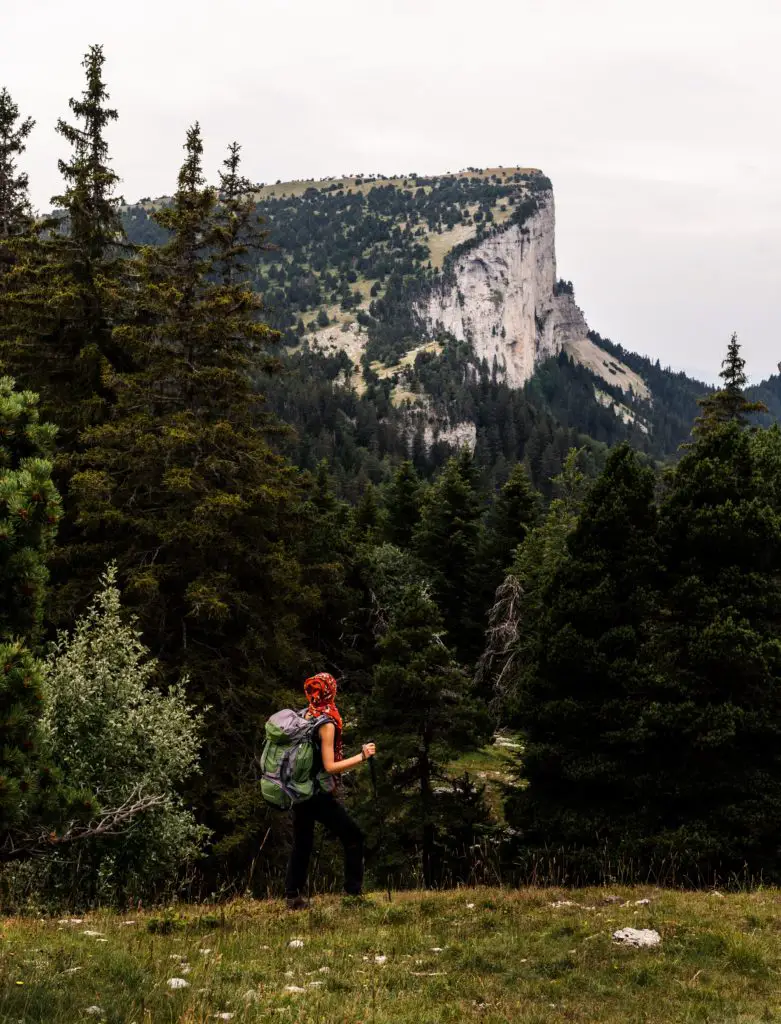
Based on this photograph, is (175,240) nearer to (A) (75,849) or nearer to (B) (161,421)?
(B) (161,421)

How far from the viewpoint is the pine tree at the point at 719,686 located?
52.6 ft

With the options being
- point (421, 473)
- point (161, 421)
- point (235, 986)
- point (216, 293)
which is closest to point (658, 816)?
point (235, 986)

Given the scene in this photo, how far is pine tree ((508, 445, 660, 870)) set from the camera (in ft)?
57.2

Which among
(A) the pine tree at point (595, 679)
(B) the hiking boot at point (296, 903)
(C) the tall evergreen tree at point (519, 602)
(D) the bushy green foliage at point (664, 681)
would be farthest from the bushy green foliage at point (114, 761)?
(C) the tall evergreen tree at point (519, 602)

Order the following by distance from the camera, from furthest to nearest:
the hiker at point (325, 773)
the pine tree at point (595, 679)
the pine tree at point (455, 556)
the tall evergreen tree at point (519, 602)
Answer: the pine tree at point (455, 556) < the tall evergreen tree at point (519, 602) < the pine tree at point (595, 679) < the hiker at point (325, 773)

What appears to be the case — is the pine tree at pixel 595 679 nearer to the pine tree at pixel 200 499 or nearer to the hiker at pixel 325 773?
the pine tree at pixel 200 499

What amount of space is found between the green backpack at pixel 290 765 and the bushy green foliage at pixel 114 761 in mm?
4275

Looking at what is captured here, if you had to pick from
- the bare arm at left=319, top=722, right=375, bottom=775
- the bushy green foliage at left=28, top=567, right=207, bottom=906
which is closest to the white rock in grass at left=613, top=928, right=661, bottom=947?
the bare arm at left=319, top=722, right=375, bottom=775

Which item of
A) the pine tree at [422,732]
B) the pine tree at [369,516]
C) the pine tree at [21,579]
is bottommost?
the pine tree at [422,732]

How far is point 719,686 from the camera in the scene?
17297mm

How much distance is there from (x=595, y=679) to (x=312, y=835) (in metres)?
11.9

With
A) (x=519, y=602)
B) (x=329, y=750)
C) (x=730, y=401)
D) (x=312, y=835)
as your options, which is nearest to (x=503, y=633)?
(x=519, y=602)

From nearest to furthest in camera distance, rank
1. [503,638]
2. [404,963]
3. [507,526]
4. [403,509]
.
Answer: [404,963] < [503,638] < [507,526] < [403,509]

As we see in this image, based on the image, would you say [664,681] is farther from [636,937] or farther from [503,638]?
[503,638]
